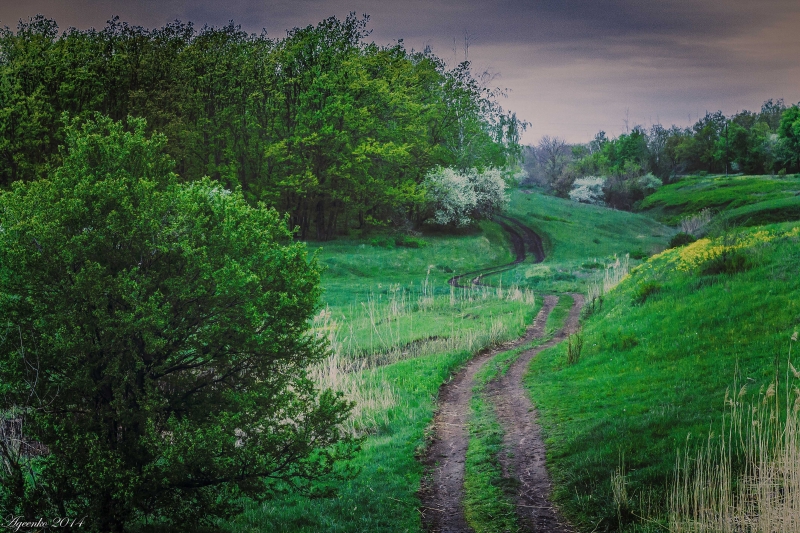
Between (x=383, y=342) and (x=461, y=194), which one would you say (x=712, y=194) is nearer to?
(x=461, y=194)

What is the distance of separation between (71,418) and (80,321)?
1.22 m

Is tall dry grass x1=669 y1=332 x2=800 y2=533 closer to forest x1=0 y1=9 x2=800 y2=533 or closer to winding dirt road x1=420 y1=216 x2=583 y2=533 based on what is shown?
forest x1=0 y1=9 x2=800 y2=533

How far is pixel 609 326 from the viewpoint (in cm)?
2042

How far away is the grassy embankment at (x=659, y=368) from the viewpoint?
10.2 meters

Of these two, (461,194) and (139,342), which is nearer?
(139,342)

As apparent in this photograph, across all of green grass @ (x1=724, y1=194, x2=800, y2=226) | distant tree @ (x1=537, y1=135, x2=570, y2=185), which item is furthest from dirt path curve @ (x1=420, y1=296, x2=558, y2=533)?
distant tree @ (x1=537, y1=135, x2=570, y2=185)

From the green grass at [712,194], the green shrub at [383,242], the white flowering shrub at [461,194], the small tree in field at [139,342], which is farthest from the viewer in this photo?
the green grass at [712,194]

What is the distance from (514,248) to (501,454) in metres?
46.9

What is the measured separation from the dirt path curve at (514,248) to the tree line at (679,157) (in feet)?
102

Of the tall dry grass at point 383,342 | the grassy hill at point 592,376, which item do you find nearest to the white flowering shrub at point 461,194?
the tall dry grass at point 383,342

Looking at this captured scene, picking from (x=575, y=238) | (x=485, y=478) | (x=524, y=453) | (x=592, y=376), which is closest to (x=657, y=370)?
(x=592, y=376)

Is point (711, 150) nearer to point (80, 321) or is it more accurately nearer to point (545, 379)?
point (545, 379)

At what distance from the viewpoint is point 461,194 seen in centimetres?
5497

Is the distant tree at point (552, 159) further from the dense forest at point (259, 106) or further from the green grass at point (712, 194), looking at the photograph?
the dense forest at point (259, 106)
